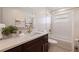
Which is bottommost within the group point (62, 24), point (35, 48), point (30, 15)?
point (35, 48)

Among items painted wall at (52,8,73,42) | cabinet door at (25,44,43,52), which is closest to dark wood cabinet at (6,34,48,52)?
cabinet door at (25,44,43,52)

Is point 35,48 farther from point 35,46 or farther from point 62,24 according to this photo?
point 62,24

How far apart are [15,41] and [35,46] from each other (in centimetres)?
24

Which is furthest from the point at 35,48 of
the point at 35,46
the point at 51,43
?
the point at 51,43

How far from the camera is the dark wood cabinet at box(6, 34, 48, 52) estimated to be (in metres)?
1.24

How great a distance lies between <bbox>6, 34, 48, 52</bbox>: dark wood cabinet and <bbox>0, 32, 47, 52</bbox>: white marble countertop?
4cm

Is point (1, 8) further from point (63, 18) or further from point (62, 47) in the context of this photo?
point (62, 47)

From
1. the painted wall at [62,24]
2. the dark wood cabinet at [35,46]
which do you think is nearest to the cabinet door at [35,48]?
the dark wood cabinet at [35,46]

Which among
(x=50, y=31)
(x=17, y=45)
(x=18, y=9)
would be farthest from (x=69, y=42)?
(x=18, y=9)

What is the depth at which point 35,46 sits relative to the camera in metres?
1.30

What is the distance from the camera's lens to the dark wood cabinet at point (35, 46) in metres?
1.24

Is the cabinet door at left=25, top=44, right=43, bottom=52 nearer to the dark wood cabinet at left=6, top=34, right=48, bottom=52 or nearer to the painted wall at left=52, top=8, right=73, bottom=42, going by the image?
the dark wood cabinet at left=6, top=34, right=48, bottom=52
